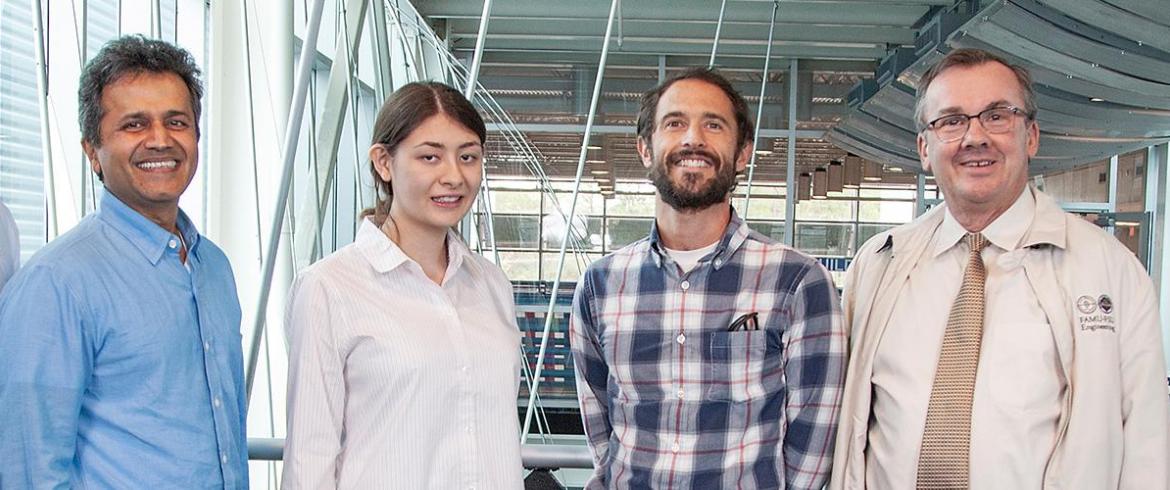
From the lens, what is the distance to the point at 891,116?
9523 millimetres

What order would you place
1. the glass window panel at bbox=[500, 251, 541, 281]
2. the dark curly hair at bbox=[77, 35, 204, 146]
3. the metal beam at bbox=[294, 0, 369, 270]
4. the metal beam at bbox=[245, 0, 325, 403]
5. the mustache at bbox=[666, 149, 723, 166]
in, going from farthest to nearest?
1. the glass window panel at bbox=[500, 251, 541, 281]
2. the metal beam at bbox=[294, 0, 369, 270]
3. the metal beam at bbox=[245, 0, 325, 403]
4. the mustache at bbox=[666, 149, 723, 166]
5. the dark curly hair at bbox=[77, 35, 204, 146]

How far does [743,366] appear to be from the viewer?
1.70 metres

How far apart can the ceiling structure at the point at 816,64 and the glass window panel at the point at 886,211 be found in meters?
0.35

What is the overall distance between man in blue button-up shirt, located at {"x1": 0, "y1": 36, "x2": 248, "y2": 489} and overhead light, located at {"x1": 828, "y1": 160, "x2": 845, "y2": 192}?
10.4 meters

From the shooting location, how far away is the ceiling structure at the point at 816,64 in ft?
21.3

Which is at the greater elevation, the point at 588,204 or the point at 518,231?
the point at 588,204

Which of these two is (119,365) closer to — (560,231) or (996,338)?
(996,338)

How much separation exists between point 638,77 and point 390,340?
10.2 metres

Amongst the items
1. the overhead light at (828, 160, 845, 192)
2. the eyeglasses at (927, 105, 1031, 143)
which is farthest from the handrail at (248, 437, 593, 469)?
the overhead light at (828, 160, 845, 192)

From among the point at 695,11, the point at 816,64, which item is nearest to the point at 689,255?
the point at 695,11

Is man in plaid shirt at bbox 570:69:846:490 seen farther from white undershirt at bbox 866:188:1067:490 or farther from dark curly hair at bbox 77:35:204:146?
dark curly hair at bbox 77:35:204:146

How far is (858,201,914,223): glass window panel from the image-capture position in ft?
37.2

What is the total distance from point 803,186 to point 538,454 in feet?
31.9

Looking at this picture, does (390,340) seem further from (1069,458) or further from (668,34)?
(668,34)
